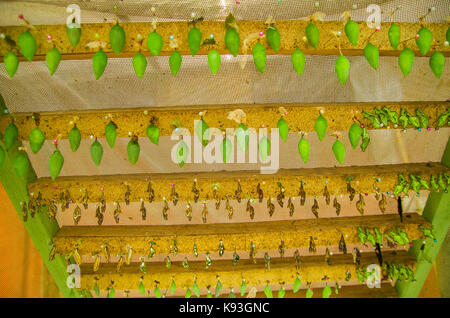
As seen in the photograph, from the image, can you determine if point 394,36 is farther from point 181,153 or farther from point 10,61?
point 10,61

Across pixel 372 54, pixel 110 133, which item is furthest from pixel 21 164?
pixel 372 54

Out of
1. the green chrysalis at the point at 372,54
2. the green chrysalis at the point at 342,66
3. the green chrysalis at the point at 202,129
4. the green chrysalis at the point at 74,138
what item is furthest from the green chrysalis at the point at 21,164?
the green chrysalis at the point at 372,54

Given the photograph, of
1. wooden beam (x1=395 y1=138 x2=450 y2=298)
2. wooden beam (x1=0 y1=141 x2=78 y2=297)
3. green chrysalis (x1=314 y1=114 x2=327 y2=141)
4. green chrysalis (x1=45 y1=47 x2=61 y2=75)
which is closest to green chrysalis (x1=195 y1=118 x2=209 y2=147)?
green chrysalis (x1=314 y1=114 x2=327 y2=141)

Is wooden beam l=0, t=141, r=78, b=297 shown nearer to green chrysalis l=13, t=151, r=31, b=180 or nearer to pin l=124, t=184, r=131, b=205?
green chrysalis l=13, t=151, r=31, b=180

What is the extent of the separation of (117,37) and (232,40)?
Result: 1.59ft

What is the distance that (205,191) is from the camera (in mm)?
1512

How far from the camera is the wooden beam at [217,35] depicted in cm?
126

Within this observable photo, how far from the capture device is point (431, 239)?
1689 mm

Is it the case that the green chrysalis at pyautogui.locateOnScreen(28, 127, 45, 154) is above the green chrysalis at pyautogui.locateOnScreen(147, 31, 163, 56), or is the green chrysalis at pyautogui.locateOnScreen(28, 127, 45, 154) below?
below

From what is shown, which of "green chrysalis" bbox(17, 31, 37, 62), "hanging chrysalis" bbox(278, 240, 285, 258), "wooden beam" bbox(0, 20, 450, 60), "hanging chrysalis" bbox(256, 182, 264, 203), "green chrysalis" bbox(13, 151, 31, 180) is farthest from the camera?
"hanging chrysalis" bbox(278, 240, 285, 258)

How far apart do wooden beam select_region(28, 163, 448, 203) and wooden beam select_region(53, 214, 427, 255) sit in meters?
0.21

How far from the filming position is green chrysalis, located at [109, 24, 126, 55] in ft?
3.86

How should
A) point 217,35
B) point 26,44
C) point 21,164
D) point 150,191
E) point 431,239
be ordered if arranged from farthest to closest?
point 431,239 < point 150,191 < point 21,164 < point 217,35 < point 26,44

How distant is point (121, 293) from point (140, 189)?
97cm
